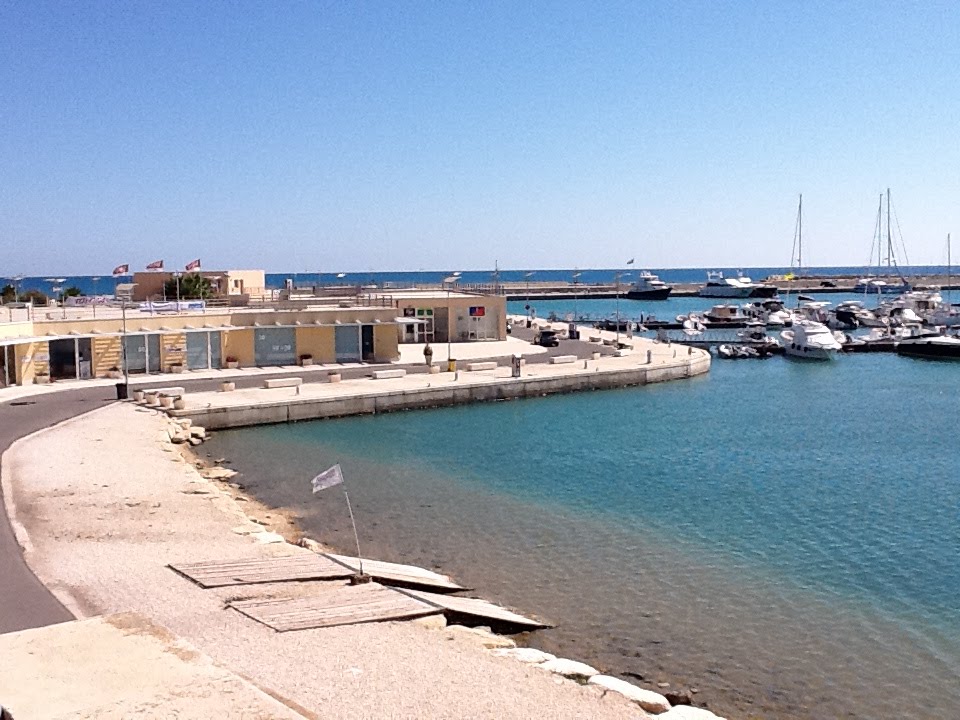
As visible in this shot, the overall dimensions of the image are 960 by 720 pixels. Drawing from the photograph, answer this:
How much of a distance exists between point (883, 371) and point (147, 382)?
1547 inches

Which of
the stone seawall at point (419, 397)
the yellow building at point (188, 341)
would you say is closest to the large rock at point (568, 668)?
the stone seawall at point (419, 397)

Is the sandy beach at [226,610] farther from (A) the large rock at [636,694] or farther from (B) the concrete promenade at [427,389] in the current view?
(B) the concrete promenade at [427,389]

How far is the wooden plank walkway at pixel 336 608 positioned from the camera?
44.1ft

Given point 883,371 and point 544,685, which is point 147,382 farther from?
point 883,371

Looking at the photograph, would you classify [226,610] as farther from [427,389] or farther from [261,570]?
[427,389]

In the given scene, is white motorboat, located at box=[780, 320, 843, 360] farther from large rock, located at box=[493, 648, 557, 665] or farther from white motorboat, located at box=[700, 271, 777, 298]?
white motorboat, located at box=[700, 271, 777, 298]

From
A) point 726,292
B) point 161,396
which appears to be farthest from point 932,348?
point 726,292

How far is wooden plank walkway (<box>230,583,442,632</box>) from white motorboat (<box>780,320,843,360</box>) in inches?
Result: 1976

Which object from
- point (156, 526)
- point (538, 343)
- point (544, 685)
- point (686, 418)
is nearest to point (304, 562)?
point (156, 526)

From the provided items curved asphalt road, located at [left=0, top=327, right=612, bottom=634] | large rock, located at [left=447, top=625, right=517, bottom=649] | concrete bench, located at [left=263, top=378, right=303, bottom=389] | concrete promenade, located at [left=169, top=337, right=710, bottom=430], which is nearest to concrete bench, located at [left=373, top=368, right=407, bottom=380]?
concrete promenade, located at [left=169, top=337, right=710, bottom=430]

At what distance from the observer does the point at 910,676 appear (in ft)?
46.0

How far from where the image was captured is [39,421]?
30.2 metres

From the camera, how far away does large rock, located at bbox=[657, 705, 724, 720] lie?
11.6 metres

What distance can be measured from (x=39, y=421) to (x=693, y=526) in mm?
20081
